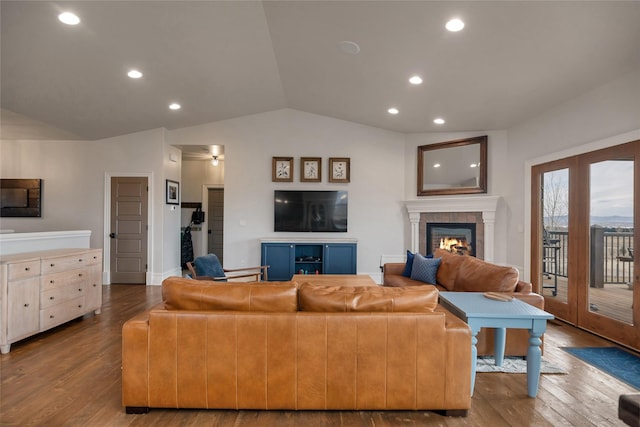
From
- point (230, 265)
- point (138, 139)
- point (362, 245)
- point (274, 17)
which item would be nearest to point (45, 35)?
point (274, 17)

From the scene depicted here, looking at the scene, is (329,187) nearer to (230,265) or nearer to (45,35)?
(230,265)

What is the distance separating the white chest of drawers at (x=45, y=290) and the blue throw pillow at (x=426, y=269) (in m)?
4.00

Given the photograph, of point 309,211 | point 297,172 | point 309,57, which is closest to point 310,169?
point 297,172

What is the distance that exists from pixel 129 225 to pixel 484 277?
5.68 meters

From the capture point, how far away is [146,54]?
12.1 feet

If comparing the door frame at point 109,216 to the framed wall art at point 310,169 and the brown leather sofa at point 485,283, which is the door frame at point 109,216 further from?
the brown leather sofa at point 485,283

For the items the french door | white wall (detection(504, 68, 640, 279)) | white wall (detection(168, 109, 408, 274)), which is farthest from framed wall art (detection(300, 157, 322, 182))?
the french door

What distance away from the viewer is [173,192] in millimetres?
6223

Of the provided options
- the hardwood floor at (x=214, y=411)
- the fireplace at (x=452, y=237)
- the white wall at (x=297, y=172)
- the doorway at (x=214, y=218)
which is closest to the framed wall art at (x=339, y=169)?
the white wall at (x=297, y=172)

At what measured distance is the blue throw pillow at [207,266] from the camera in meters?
3.72

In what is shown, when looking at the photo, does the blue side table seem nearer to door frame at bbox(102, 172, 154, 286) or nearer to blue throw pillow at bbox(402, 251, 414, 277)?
blue throw pillow at bbox(402, 251, 414, 277)

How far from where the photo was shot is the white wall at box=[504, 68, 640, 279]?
10.6ft

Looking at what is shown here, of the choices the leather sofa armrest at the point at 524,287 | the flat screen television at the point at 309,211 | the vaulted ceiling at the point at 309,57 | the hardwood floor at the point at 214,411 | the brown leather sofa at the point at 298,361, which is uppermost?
the vaulted ceiling at the point at 309,57

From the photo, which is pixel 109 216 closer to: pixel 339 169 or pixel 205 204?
pixel 205 204
